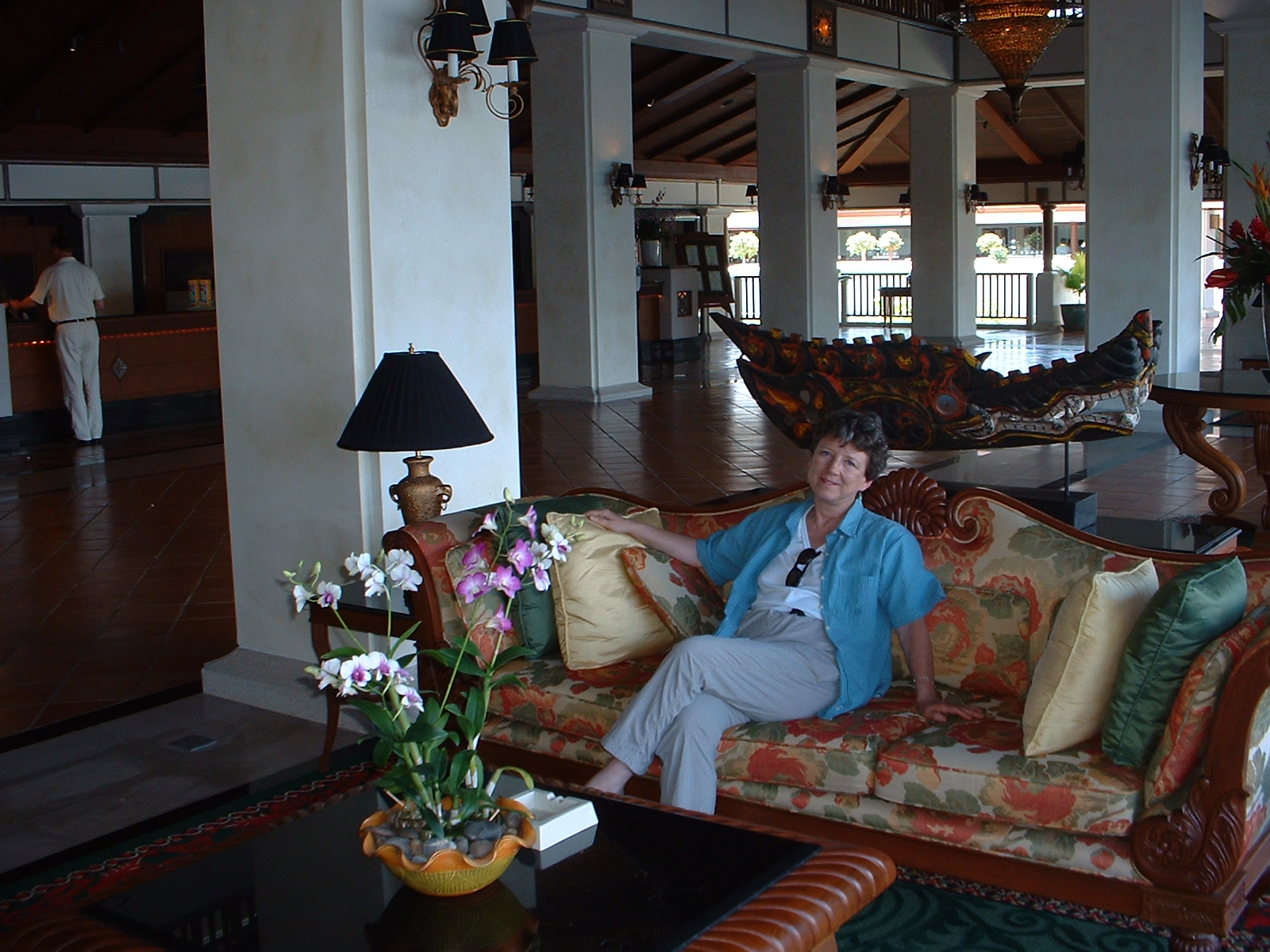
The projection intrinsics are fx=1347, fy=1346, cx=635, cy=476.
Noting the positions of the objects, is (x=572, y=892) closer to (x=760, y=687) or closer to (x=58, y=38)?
(x=760, y=687)

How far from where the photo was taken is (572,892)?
2.13 meters

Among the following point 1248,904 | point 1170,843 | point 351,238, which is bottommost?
point 1248,904

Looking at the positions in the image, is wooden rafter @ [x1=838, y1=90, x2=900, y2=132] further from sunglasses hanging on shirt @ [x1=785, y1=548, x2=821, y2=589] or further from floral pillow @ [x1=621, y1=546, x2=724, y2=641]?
sunglasses hanging on shirt @ [x1=785, y1=548, x2=821, y2=589]

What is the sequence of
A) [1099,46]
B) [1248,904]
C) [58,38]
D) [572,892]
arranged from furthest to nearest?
[58,38]
[1099,46]
[1248,904]
[572,892]

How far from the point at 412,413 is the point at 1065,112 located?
54.1ft

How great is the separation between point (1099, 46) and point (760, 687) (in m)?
7.91

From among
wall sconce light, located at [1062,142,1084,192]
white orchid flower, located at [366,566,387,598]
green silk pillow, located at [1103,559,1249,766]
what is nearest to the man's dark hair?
green silk pillow, located at [1103,559,1249,766]

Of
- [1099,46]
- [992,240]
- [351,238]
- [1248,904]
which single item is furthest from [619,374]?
[992,240]

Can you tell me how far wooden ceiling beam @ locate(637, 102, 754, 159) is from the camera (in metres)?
18.4

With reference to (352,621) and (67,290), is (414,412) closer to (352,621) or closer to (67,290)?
(352,621)

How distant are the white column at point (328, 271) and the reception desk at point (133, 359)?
6337 mm

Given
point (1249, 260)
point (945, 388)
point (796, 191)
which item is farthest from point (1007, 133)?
point (945, 388)

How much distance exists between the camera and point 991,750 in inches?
103

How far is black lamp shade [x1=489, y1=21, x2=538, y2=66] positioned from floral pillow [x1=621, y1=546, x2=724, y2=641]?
1.77 m
